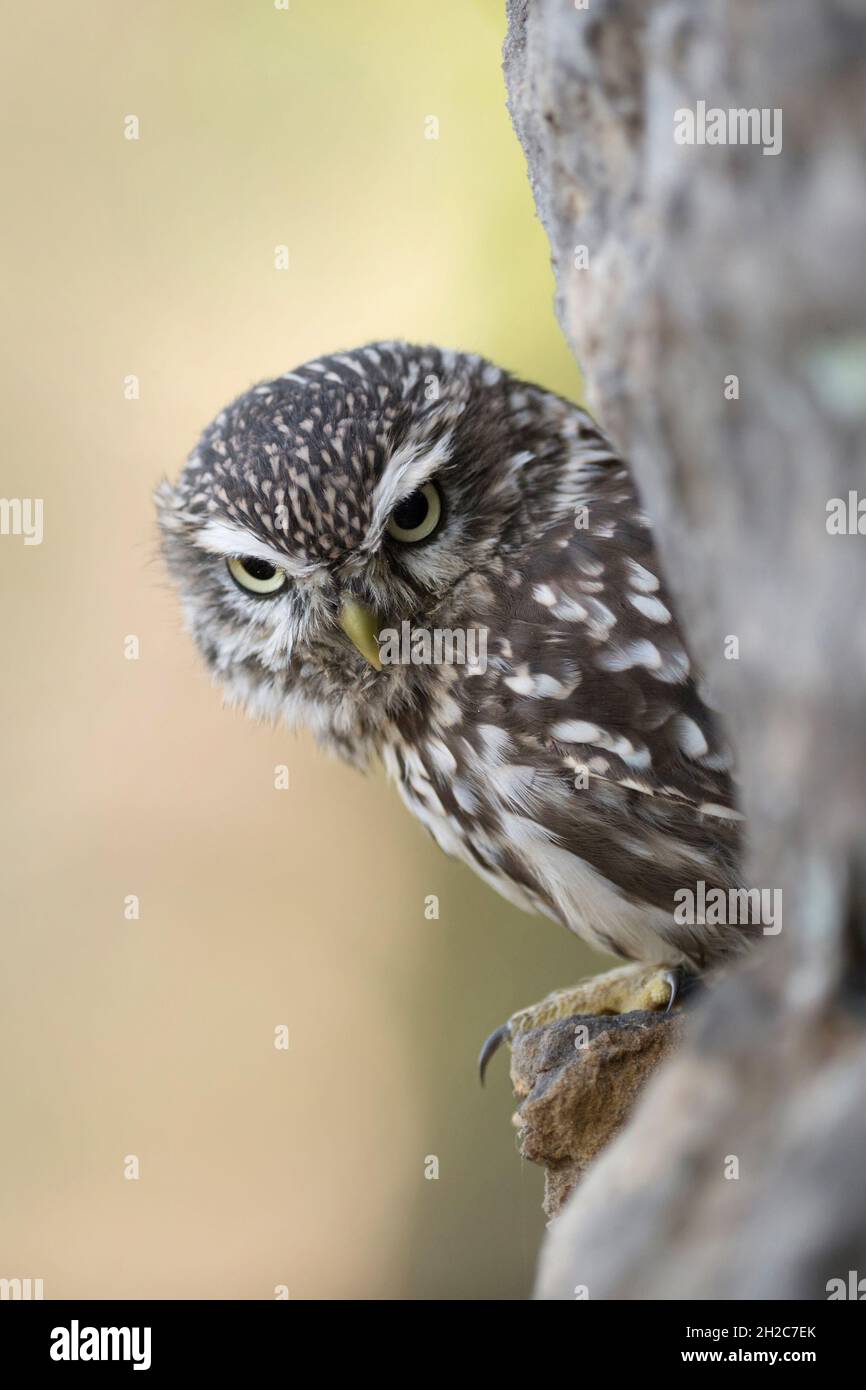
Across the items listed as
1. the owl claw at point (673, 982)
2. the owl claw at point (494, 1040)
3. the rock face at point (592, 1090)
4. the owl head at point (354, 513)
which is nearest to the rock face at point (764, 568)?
the rock face at point (592, 1090)

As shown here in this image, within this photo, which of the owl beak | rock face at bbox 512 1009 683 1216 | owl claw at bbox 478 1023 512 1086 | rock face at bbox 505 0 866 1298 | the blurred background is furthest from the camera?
the blurred background

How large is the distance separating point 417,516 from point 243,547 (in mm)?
307

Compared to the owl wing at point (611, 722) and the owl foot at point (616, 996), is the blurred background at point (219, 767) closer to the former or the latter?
the owl foot at point (616, 996)

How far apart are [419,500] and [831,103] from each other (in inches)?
55.6

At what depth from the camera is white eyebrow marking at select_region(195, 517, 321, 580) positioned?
2.07 m

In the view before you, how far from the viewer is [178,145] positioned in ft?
15.1

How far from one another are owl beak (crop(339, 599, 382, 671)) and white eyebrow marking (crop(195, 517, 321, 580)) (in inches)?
3.4

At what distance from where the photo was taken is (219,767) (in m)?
4.69

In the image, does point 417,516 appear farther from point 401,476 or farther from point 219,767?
point 219,767

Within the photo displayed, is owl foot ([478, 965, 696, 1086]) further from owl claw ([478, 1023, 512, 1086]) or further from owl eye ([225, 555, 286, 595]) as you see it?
owl eye ([225, 555, 286, 595])

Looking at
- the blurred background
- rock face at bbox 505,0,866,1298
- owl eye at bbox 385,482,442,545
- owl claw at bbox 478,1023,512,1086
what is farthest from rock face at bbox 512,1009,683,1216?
the blurred background

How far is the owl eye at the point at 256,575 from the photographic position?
2.17 metres

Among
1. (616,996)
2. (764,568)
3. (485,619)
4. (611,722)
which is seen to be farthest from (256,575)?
(764,568)

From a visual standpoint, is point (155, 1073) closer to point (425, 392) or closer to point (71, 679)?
point (71, 679)
